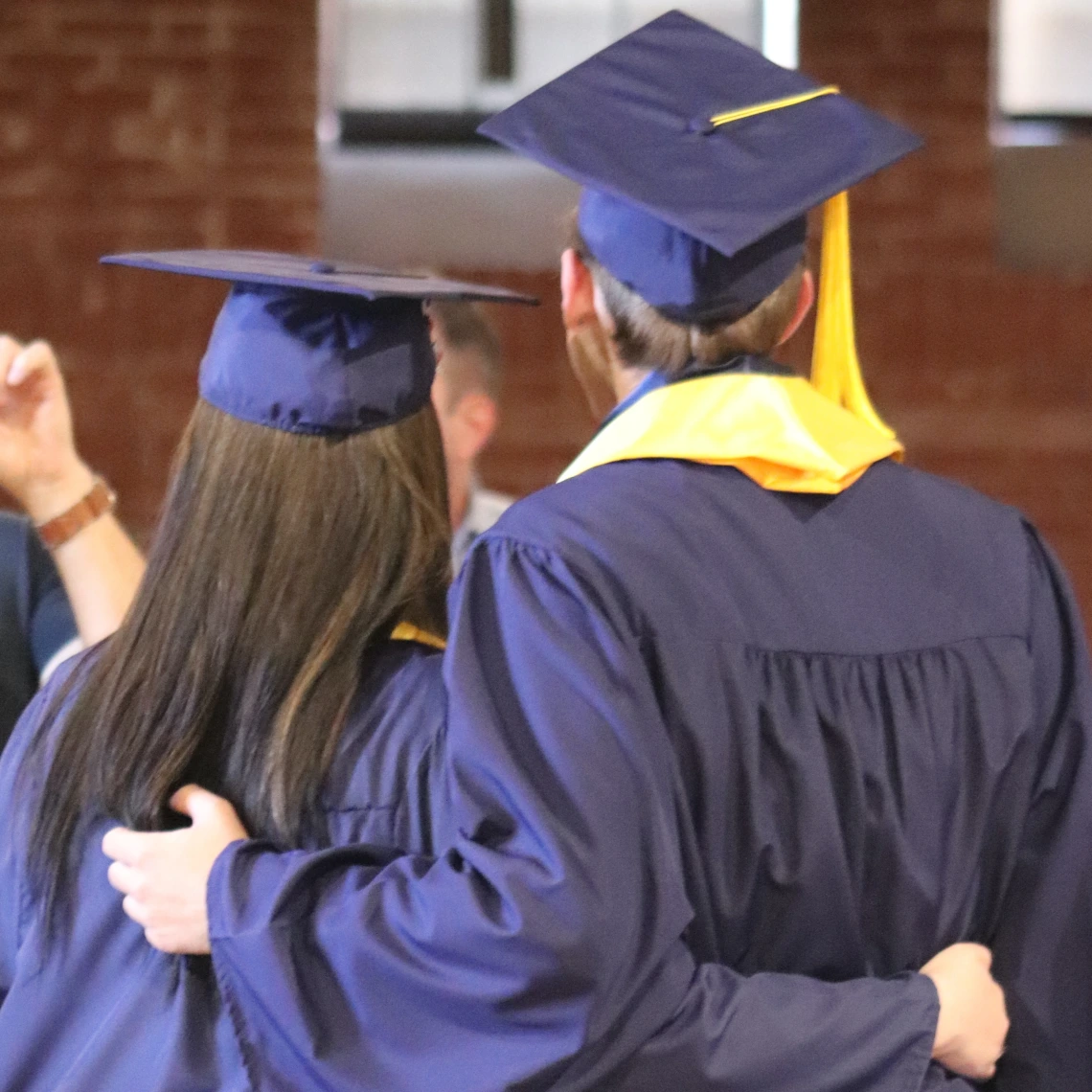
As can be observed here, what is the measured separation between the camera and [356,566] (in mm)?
1226

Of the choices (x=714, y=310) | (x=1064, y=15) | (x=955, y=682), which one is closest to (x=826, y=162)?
(x=714, y=310)

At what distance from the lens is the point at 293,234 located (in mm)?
3301

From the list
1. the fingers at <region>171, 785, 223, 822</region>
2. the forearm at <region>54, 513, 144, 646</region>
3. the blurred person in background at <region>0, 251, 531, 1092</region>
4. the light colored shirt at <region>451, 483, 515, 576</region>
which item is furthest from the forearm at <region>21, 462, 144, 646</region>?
the light colored shirt at <region>451, 483, 515, 576</region>

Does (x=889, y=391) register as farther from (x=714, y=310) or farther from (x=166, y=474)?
(x=714, y=310)

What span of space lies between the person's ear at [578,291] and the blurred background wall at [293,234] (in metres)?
2.05

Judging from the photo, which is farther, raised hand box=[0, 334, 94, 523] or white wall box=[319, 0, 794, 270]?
white wall box=[319, 0, 794, 270]

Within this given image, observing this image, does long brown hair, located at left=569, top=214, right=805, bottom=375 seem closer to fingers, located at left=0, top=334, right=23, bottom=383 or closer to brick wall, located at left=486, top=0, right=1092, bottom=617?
fingers, located at left=0, top=334, right=23, bottom=383

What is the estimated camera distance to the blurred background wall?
326 cm

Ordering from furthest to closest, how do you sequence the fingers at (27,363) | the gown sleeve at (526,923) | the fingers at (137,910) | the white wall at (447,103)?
the white wall at (447,103) → the fingers at (27,363) → the fingers at (137,910) → the gown sleeve at (526,923)

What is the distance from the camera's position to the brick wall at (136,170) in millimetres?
3248

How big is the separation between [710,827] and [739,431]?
299mm

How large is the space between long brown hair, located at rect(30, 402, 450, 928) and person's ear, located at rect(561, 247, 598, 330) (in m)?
0.19

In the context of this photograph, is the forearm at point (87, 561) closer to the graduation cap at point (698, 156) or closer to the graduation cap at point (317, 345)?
the graduation cap at point (317, 345)

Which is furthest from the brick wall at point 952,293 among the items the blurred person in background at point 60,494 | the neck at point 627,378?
the neck at point 627,378
